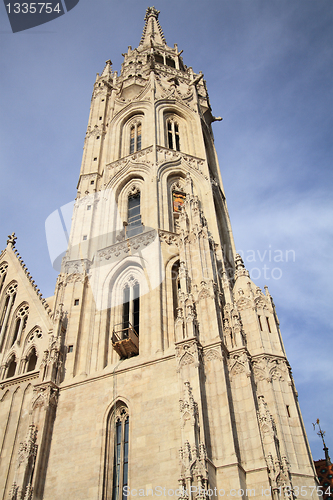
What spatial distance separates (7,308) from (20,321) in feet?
4.76

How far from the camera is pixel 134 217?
27766 millimetres

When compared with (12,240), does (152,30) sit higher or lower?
higher

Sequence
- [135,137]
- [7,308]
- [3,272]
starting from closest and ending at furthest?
[7,308], [3,272], [135,137]

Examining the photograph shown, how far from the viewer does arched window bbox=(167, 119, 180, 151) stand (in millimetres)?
33000

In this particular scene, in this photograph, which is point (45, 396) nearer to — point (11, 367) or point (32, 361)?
point (32, 361)

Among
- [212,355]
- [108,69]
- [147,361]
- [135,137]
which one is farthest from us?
[108,69]

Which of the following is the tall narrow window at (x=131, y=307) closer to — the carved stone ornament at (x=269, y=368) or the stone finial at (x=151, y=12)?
the carved stone ornament at (x=269, y=368)

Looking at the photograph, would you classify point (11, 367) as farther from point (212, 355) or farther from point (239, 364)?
point (239, 364)

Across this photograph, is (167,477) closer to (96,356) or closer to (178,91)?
(96,356)

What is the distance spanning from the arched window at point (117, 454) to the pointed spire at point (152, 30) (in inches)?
1525

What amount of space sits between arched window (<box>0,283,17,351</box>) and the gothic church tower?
0.22ft

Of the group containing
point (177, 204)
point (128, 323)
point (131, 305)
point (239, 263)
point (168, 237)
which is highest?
point (177, 204)

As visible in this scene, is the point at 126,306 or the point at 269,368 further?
the point at 126,306

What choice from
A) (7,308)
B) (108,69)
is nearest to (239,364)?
(7,308)
